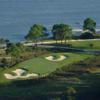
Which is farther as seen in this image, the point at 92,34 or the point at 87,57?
the point at 92,34

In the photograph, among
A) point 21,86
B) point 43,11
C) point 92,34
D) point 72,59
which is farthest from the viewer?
point 43,11

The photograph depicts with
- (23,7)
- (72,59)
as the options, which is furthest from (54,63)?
(23,7)

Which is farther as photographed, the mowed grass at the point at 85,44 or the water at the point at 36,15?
the water at the point at 36,15

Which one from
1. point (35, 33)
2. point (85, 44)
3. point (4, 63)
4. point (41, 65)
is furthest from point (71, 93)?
point (35, 33)

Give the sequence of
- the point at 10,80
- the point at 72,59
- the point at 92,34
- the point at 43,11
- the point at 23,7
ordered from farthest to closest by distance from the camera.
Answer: the point at 23,7, the point at 43,11, the point at 92,34, the point at 72,59, the point at 10,80

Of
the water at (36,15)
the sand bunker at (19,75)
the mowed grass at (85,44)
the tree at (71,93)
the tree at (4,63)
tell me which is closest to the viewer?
the tree at (71,93)

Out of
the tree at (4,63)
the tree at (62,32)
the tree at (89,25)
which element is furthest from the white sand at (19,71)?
the tree at (89,25)

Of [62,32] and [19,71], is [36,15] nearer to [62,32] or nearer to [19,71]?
[62,32]

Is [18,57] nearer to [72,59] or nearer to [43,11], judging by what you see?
[72,59]

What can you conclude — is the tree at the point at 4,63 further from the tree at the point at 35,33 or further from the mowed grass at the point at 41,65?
the tree at the point at 35,33
